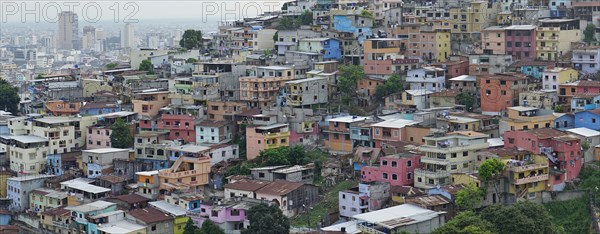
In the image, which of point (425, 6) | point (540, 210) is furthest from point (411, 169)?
point (425, 6)

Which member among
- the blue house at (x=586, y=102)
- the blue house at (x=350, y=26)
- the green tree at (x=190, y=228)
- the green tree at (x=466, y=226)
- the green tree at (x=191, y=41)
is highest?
the blue house at (x=350, y=26)

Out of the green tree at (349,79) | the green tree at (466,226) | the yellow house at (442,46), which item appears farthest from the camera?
the yellow house at (442,46)

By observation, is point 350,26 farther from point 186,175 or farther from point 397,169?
point 397,169

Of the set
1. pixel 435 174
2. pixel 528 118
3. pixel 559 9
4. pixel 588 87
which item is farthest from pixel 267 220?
pixel 559 9

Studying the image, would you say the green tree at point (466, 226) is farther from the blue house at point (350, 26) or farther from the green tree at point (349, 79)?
the blue house at point (350, 26)

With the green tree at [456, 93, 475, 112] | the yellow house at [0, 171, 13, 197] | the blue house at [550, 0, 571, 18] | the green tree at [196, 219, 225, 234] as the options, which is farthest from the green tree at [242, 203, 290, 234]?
the blue house at [550, 0, 571, 18]

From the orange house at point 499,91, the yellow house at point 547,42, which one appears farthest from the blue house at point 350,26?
the orange house at point 499,91
